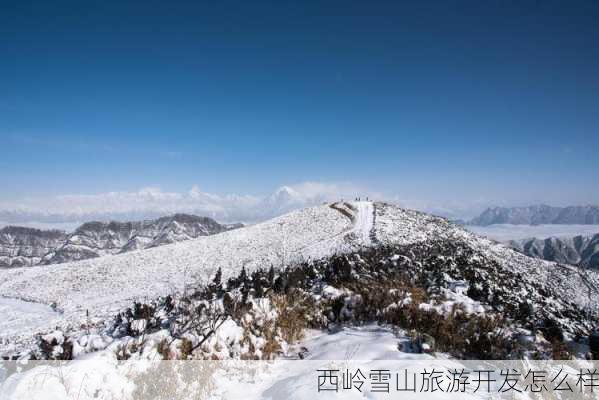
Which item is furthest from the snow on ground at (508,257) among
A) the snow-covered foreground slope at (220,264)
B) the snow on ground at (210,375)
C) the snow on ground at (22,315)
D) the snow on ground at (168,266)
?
the snow on ground at (22,315)

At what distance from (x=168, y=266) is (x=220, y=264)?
619cm

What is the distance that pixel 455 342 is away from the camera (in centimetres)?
748

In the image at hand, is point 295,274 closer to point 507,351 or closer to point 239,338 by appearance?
point 239,338

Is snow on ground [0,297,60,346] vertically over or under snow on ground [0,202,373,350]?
under

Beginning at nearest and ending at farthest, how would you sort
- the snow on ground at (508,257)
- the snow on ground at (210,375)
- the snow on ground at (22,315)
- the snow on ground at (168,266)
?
the snow on ground at (210,375) < the snow on ground at (22,315) < the snow on ground at (168,266) < the snow on ground at (508,257)

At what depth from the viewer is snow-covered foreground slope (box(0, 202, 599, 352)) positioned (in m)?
28.0

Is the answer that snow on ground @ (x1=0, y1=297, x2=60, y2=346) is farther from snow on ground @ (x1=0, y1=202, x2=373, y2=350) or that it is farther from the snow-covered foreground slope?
snow on ground @ (x1=0, y1=202, x2=373, y2=350)

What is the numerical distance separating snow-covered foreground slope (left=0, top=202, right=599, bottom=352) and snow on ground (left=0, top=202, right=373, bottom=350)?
4.0 inches

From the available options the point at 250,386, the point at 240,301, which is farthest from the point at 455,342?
the point at 240,301

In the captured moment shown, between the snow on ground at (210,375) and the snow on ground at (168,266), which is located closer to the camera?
the snow on ground at (210,375)

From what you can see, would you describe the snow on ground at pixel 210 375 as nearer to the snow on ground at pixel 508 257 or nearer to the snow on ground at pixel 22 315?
the snow on ground at pixel 22 315

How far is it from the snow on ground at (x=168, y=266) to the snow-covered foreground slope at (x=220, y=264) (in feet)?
0.34

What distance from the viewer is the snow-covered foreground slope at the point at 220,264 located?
28.0m

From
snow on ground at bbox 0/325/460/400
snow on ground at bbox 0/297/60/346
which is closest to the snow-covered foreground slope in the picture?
snow on ground at bbox 0/297/60/346
